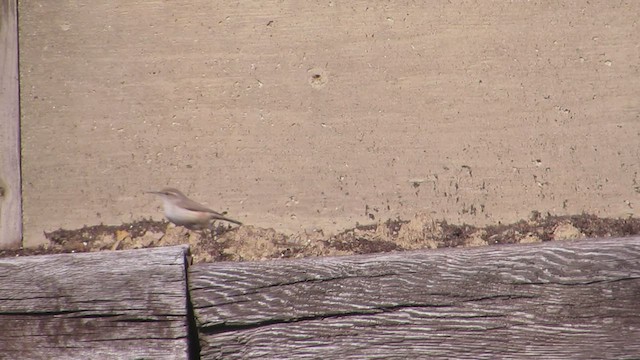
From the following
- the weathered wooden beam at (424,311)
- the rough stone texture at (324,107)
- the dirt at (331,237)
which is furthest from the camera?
the rough stone texture at (324,107)

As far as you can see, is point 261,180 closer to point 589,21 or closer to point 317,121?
point 317,121

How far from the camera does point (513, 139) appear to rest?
3385mm

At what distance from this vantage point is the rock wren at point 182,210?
3.23 metres

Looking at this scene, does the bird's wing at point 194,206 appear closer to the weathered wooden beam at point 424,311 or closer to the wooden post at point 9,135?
the wooden post at point 9,135

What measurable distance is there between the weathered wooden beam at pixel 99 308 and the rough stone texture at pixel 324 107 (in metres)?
1.00

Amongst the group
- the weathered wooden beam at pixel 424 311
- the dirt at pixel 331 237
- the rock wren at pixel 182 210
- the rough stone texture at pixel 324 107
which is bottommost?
the weathered wooden beam at pixel 424 311

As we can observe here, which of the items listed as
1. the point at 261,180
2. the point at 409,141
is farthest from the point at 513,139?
the point at 261,180

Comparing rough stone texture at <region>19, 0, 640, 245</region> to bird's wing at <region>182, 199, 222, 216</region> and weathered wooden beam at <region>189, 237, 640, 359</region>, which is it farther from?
weathered wooden beam at <region>189, 237, 640, 359</region>

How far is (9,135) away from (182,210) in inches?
29.4

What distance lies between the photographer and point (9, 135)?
3.28 m

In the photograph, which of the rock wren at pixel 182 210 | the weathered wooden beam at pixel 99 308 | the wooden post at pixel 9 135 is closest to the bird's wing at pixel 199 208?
the rock wren at pixel 182 210

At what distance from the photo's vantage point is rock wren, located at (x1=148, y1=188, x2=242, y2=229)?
3.23 m

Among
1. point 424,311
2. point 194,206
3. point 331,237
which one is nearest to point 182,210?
point 194,206

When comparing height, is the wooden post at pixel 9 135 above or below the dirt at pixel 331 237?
above
